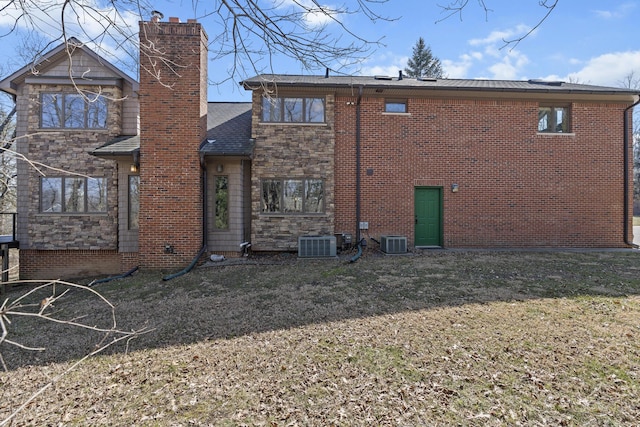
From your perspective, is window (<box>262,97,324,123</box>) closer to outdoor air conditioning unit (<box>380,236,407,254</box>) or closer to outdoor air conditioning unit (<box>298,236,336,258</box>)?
outdoor air conditioning unit (<box>298,236,336,258</box>)

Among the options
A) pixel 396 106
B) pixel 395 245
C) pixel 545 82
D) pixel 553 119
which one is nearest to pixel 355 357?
pixel 395 245

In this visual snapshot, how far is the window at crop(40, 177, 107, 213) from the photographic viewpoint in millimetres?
9461

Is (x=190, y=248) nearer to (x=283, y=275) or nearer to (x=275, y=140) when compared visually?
(x=283, y=275)

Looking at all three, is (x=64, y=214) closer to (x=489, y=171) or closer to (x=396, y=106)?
(x=396, y=106)

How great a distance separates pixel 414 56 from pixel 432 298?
3320cm

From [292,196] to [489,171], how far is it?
21.5 ft

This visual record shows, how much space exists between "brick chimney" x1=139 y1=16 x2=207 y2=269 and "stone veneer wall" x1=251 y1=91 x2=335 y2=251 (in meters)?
1.77

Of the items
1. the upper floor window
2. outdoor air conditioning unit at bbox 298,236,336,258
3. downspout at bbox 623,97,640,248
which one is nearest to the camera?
outdoor air conditioning unit at bbox 298,236,336,258

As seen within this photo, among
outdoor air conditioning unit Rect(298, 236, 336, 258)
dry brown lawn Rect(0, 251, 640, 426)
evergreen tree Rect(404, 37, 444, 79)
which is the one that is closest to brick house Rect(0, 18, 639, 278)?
outdoor air conditioning unit Rect(298, 236, 336, 258)

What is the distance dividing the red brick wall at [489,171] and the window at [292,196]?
75cm

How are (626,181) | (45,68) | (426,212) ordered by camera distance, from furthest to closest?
1. (426,212)
2. (626,181)
3. (45,68)

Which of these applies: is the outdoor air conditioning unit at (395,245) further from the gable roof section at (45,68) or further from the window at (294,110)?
the gable roof section at (45,68)

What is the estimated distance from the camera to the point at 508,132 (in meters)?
9.99

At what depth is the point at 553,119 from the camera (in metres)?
10.2
